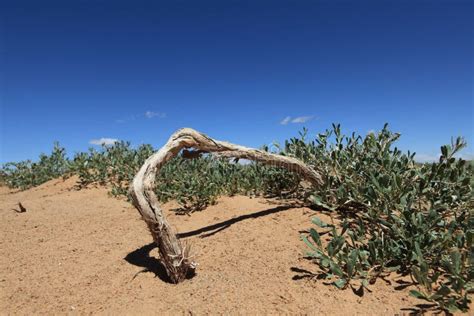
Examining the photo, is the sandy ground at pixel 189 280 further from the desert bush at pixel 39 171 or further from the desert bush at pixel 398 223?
the desert bush at pixel 39 171

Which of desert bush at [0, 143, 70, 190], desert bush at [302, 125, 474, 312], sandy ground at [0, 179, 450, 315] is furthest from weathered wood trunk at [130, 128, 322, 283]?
desert bush at [0, 143, 70, 190]

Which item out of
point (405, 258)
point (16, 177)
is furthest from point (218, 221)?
point (16, 177)

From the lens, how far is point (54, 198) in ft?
21.9

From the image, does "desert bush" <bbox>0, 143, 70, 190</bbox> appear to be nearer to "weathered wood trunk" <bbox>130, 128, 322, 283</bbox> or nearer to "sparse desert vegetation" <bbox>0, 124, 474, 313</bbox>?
"sparse desert vegetation" <bbox>0, 124, 474, 313</bbox>

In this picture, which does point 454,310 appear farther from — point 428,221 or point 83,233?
point 83,233

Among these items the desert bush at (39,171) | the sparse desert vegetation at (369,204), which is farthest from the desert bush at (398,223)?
the desert bush at (39,171)

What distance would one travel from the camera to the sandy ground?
8.19ft

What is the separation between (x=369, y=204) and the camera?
11.1 ft

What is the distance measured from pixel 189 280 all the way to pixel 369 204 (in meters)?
1.94

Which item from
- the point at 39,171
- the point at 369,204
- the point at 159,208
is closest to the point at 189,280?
the point at 159,208

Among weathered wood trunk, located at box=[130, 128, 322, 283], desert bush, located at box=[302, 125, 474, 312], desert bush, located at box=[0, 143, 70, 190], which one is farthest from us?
desert bush, located at box=[0, 143, 70, 190]

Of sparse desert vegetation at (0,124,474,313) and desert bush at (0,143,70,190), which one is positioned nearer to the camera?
sparse desert vegetation at (0,124,474,313)

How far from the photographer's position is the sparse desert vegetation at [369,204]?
102 inches

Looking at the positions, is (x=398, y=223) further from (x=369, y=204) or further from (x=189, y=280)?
(x=189, y=280)
